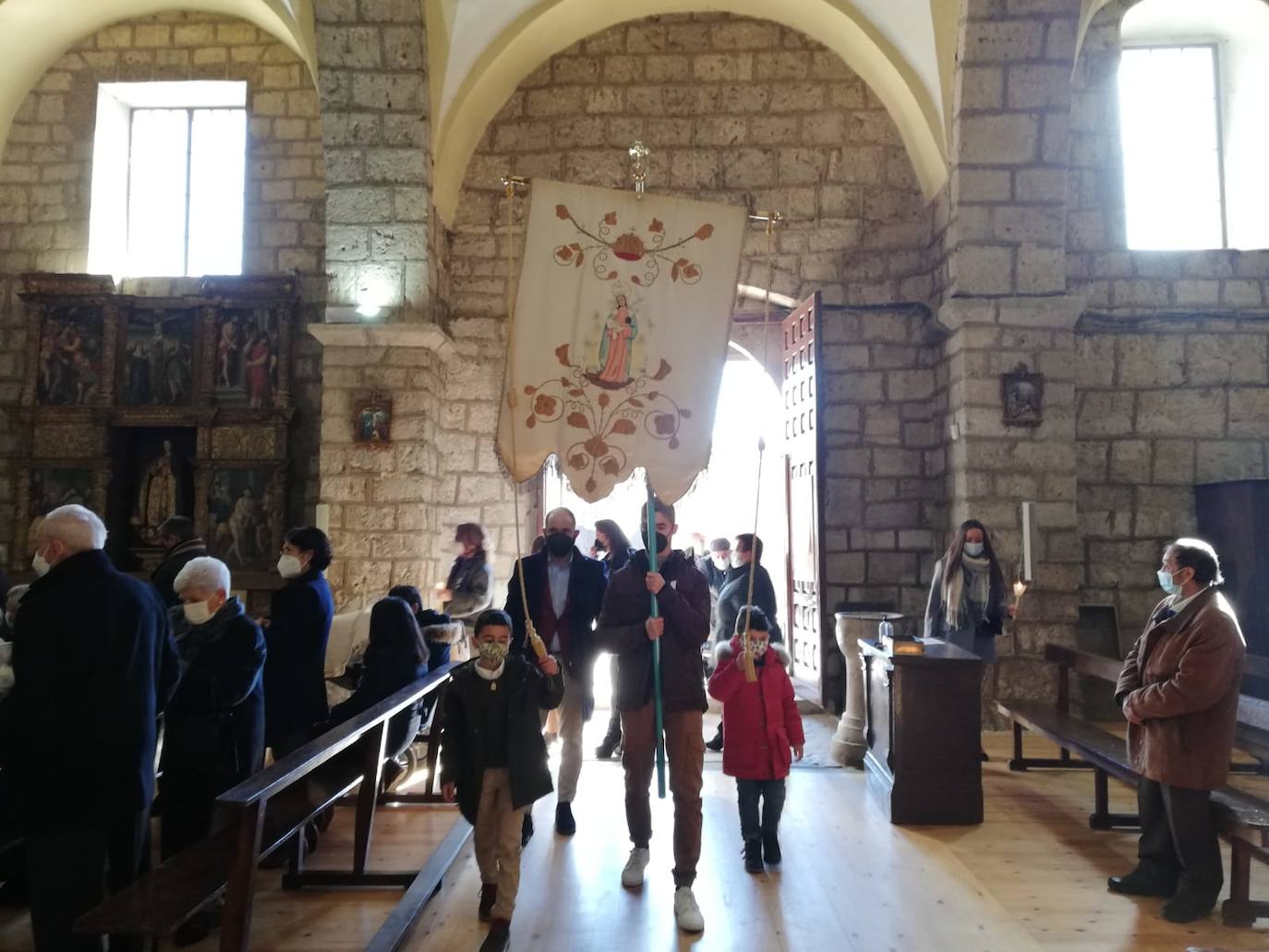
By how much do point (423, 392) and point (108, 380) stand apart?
2646mm

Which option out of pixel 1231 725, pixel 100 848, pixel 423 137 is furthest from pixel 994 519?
pixel 100 848

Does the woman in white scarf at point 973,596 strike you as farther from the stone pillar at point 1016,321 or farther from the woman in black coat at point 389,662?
the woman in black coat at point 389,662

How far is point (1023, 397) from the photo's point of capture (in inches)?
229

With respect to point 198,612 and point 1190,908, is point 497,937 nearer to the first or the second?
point 198,612

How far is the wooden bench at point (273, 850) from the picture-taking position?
2.12 m

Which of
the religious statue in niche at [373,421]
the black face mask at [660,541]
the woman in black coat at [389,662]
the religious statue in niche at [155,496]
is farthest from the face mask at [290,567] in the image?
the religious statue in niche at [155,496]

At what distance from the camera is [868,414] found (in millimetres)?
6707

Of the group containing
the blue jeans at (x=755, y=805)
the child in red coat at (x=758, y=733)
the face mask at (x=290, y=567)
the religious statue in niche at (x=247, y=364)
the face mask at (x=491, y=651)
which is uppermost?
the religious statue in niche at (x=247, y=364)

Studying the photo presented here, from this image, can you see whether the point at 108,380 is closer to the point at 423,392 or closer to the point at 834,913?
the point at 423,392

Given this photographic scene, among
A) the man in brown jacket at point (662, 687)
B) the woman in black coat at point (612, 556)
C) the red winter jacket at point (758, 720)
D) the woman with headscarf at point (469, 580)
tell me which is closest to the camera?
the man in brown jacket at point (662, 687)

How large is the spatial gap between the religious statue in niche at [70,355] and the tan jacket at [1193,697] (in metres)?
7.17

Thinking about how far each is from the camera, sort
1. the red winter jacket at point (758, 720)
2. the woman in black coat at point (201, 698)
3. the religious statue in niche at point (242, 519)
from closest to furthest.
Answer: the woman in black coat at point (201, 698) → the red winter jacket at point (758, 720) → the religious statue in niche at point (242, 519)

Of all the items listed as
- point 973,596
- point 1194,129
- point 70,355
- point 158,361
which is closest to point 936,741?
point 973,596

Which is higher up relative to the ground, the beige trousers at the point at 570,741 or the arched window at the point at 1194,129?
the arched window at the point at 1194,129
